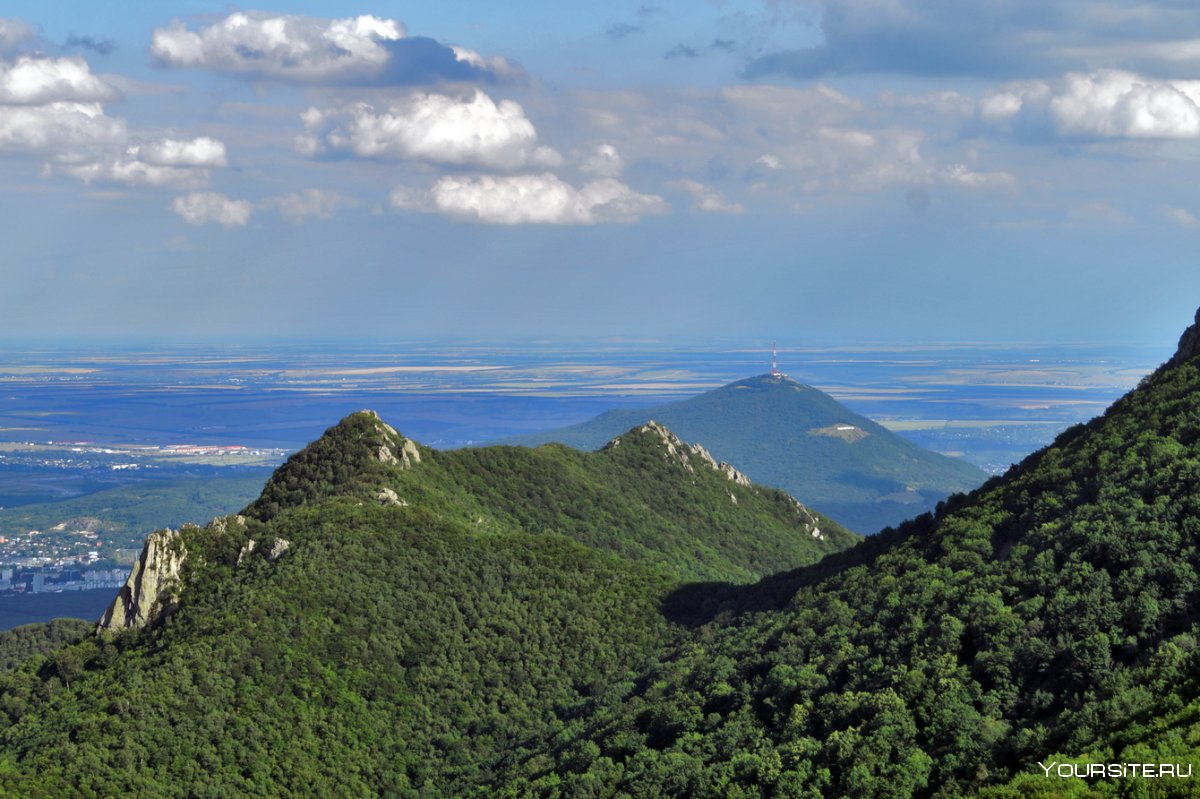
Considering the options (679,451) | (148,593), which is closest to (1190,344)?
(148,593)

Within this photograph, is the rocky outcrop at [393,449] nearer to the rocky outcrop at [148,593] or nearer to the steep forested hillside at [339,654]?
the steep forested hillside at [339,654]

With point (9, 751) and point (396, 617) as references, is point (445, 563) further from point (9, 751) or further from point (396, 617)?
point (9, 751)

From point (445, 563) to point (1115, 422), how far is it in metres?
43.9

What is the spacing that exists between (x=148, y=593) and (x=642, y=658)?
103ft

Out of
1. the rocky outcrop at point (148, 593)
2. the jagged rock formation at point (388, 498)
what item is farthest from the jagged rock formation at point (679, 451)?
the rocky outcrop at point (148, 593)

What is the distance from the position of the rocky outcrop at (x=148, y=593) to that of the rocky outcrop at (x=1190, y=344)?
64.4 metres

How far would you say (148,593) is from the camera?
8312 centimetres

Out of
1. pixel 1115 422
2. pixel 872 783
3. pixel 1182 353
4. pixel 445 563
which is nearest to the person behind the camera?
pixel 872 783

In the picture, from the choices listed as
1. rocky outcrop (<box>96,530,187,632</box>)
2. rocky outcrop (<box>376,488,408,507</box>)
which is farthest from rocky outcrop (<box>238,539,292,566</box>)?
rocky outcrop (<box>376,488,408,507</box>)

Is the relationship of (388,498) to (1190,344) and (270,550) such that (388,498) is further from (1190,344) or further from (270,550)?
(1190,344)

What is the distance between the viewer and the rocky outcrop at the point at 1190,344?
79.8 meters

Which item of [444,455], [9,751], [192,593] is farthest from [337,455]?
[9,751]

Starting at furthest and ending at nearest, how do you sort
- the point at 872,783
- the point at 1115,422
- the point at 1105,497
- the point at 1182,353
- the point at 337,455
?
1. the point at 337,455
2. the point at 1182,353
3. the point at 1115,422
4. the point at 1105,497
5. the point at 872,783

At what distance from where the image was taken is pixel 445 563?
9019 centimetres
